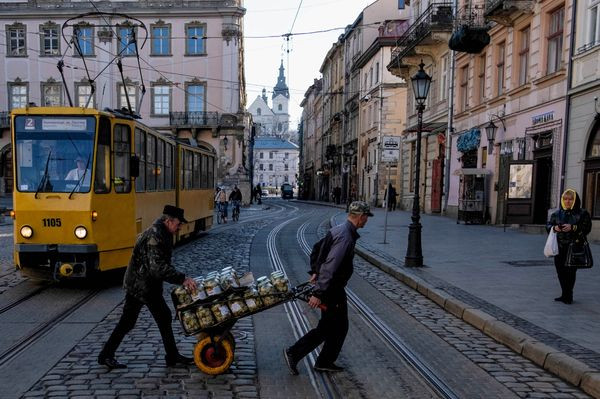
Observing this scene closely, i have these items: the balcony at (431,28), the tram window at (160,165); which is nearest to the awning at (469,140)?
the balcony at (431,28)

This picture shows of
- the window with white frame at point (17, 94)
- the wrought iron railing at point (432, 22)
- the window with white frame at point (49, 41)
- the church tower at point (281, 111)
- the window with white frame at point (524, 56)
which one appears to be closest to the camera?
the window with white frame at point (524, 56)

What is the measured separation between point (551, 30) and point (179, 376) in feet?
58.9

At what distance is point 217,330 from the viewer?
16.1ft

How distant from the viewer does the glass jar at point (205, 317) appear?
15.7 ft

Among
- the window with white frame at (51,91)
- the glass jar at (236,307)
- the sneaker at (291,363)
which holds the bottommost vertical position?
the sneaker at (291,363)

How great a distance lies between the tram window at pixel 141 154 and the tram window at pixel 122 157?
513mm

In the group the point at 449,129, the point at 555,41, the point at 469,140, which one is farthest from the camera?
the point at 449,129

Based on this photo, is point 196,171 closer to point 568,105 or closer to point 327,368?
point 568,105

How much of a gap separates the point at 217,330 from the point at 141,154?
6.47 meters

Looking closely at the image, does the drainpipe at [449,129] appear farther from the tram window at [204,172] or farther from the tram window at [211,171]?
the tram window at [204,172]

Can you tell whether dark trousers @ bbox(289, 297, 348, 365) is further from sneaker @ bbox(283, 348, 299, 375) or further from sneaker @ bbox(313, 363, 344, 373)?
sneaker @ bbox(313, 363, 344, 373)

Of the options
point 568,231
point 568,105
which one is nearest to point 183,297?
point 568,231

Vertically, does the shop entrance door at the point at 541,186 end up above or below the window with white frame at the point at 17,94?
below

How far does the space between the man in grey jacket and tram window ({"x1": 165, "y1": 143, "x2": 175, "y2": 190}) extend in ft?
29.0
